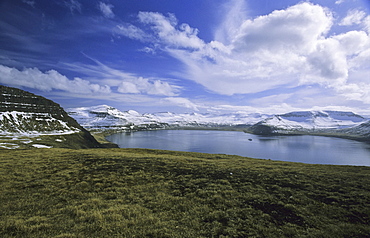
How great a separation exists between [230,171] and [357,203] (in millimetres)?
11104

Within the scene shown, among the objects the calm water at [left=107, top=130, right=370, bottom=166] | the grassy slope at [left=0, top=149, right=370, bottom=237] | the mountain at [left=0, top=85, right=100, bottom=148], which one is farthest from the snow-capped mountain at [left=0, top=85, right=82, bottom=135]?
the grassy slope at [left=0, top=149, right=370, bottom=237]

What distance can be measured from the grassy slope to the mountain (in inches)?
2721

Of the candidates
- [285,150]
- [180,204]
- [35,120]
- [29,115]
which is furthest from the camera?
[285,150]

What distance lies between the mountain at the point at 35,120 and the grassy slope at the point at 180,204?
2721 inches

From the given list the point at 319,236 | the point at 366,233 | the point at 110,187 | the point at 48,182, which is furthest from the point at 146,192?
the point at 366,233

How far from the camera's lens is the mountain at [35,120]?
7738 centimetres

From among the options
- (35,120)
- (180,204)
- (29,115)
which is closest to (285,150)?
(180,204)

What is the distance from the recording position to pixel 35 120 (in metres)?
90.9

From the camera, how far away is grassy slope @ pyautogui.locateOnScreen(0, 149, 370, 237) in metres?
8.84

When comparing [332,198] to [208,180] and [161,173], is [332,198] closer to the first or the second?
[208,180]

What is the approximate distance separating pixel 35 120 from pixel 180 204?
11386 cm

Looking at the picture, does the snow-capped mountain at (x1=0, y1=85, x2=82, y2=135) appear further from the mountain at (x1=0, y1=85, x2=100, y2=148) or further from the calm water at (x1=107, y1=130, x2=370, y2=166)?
the calm water at (x1=107, y1=130, x2=370, y2=166)

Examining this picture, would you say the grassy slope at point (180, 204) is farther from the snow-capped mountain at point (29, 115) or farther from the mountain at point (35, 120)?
the snow-capped mountain at point (29, 115)

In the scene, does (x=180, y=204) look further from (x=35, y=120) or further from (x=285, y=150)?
(x=285, y=150)
